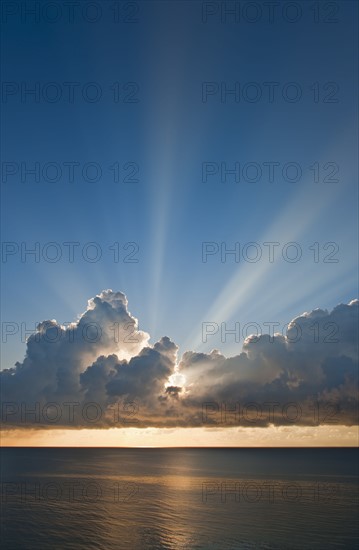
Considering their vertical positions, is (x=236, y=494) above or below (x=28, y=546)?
→ below

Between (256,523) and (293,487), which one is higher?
(256,523)

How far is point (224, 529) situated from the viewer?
284ft

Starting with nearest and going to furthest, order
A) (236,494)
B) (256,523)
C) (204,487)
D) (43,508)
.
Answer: (256,523) < (43,508) < (236,494) < (204,487)

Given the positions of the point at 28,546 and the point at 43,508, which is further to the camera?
the point at 43,508

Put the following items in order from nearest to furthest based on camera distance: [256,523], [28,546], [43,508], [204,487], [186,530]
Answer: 1. [28,546]
2. [186,530]
3. [256,523]
4. [43,508]
5. [204,487]

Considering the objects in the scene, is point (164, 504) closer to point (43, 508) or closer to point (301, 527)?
point (43, 508)

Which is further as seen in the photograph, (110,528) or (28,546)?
(110,528)

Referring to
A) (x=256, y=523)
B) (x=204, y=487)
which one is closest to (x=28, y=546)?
(x=256, y=523)

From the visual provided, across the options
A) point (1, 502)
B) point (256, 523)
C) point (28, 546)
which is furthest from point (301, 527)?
point (1, 502)

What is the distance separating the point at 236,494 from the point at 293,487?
109 ft

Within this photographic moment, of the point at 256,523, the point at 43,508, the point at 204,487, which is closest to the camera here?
the point at 256,523

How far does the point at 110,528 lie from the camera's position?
288 ft

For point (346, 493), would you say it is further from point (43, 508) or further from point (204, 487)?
point (43, 508)

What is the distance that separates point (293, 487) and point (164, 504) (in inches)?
2496
